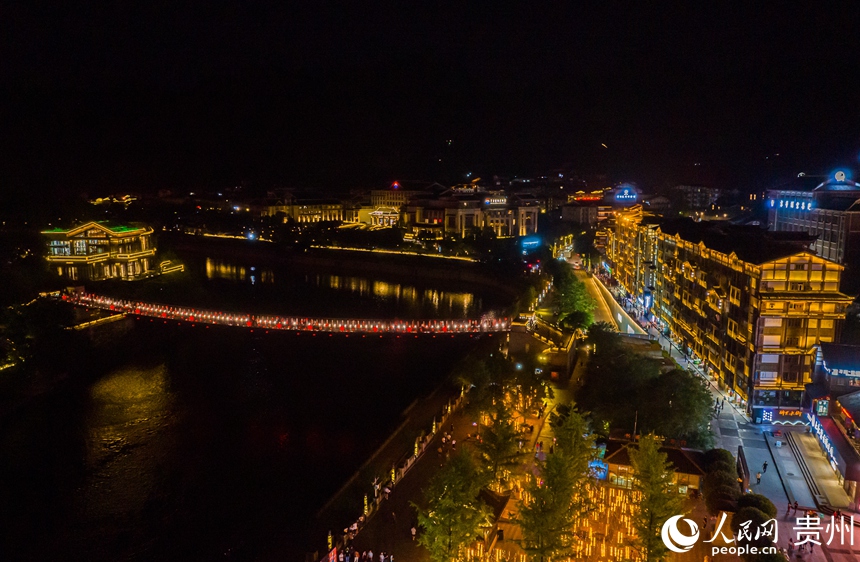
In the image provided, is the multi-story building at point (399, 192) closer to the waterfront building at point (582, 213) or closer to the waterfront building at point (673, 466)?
the waterfront building at point (582, 213)

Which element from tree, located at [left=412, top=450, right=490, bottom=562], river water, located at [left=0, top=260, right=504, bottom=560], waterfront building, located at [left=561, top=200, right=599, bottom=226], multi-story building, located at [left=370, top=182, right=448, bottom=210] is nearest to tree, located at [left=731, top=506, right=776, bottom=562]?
tree, located at [left=412, top=450, right=490, bottom=562]

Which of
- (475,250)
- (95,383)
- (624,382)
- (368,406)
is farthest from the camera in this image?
(475,250)

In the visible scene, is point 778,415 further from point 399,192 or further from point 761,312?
point 399,192

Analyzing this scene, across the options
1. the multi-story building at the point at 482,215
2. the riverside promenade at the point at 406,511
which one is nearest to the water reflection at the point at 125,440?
the riverside promenade at the point at 406,511

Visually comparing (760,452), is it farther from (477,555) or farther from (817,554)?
(477,555)

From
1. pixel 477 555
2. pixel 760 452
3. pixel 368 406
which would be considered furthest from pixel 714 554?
pixel 368 406

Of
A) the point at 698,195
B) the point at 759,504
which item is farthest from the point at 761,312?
the point at 698,195
